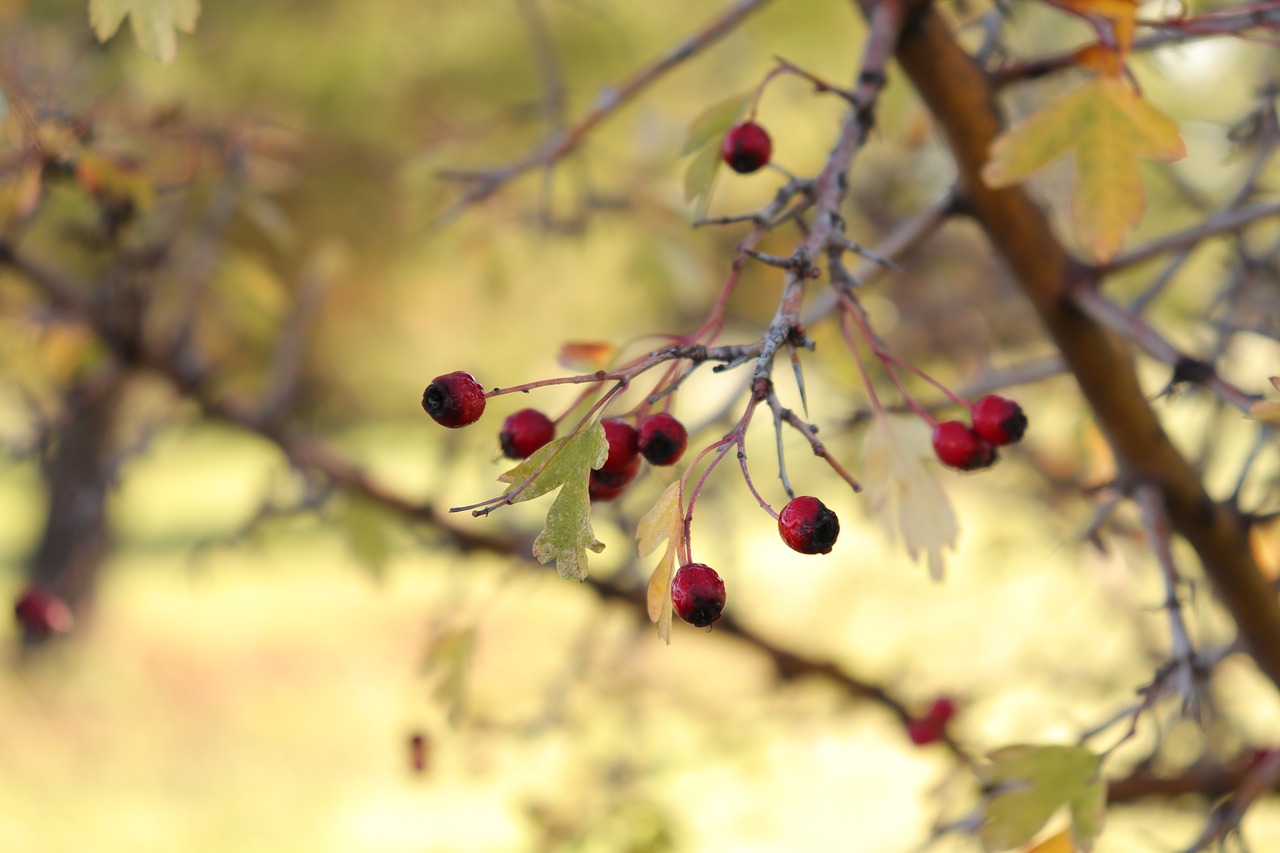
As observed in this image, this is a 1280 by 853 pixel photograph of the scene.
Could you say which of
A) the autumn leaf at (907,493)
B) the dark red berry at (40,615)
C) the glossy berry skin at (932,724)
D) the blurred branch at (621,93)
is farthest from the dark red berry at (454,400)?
the dark red berry at (40,615)

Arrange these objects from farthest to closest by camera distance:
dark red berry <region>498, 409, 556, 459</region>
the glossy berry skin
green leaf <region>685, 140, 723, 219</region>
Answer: the glossy berry skin, green leaf <region>685, 140, 723, 219</region>, dark red berry <region>498, 409, 556, 459</region>

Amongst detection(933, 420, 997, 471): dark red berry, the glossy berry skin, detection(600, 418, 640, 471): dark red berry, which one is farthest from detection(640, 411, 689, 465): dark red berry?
the glossy berry skin

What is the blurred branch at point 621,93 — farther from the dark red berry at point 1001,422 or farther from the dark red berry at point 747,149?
the dark red berry at point 1001,422

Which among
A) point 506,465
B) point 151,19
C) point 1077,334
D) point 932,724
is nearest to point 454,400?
point 151,19

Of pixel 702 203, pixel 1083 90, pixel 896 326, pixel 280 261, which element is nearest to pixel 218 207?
pixel 702 203

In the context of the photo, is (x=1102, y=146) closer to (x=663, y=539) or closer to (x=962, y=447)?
→ (x=962, y=447)

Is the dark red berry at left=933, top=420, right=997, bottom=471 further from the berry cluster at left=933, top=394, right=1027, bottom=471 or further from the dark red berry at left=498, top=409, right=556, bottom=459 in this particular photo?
the dark red berry at left=498, top=409, right=556, bottom=459
